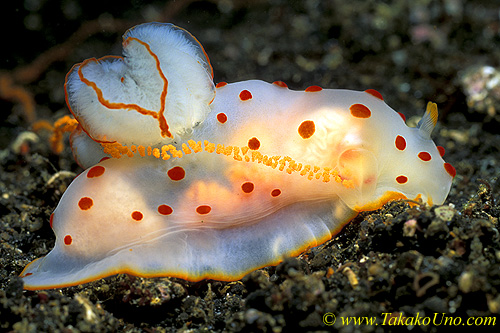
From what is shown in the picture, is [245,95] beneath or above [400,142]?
above

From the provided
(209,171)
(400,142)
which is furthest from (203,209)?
(400,142)

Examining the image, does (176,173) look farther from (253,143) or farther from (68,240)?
(68,240)

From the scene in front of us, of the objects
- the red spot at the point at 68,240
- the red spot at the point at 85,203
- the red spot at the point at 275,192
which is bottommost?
the red spot at the point at 68,240

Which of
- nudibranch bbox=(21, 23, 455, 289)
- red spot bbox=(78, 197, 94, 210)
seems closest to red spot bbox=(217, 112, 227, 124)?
nudibranch bbox=(21, 23, 455, 289)

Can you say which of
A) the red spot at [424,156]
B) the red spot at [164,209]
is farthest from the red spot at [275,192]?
the red spot at [424,156]

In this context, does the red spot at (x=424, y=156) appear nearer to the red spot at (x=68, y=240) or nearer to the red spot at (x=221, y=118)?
the red spot at (x=221, y=118)

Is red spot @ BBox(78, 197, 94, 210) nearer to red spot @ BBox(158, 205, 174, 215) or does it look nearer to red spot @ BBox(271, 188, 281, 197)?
red spot @ BBox(158, 205, 174, 215)
